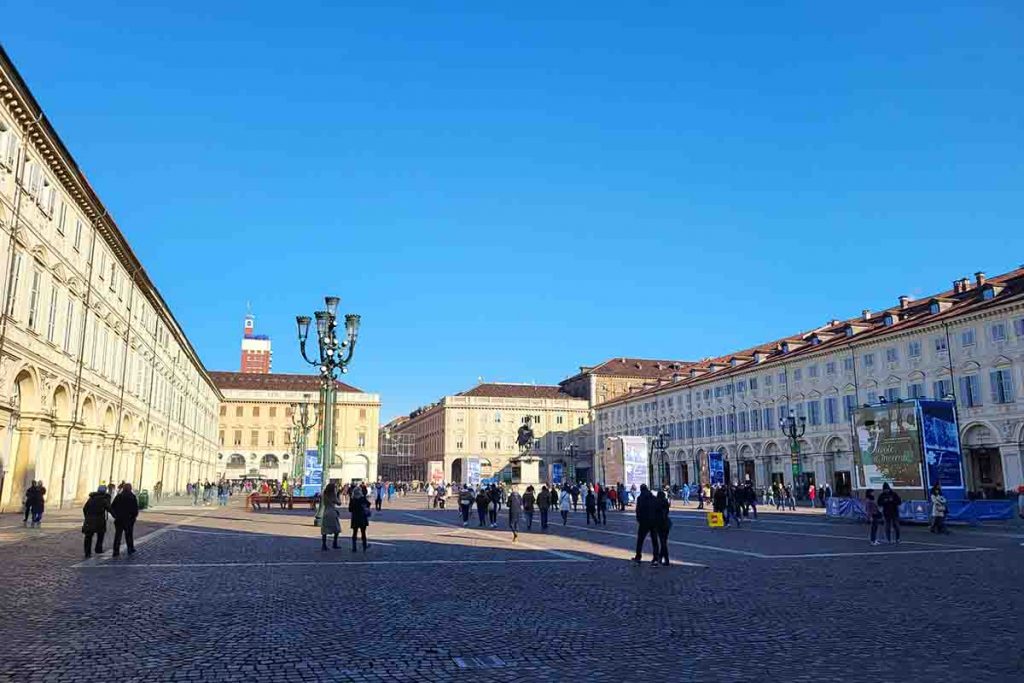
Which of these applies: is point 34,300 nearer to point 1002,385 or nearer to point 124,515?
point 124,515

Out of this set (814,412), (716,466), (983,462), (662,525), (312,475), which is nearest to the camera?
(662,525)

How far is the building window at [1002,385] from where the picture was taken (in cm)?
4616

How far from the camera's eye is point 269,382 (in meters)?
112

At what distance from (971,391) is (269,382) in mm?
91506

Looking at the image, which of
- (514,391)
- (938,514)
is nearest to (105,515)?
(938,514)

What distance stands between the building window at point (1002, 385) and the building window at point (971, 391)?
108 cm

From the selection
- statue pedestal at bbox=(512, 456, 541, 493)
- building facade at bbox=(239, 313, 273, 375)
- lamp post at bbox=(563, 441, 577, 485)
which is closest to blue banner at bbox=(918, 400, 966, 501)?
statue pedestal at bbox=(512, 456, 541, 493)

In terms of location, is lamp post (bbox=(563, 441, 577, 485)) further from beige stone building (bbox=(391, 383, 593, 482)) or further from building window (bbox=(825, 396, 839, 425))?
building window (bbox=(825, 396, 839, 425))

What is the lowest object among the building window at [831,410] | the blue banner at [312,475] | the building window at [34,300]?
the blue banner at [312,475]

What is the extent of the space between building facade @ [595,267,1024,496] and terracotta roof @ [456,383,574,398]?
34.8 m

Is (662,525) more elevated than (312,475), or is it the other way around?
(312,475)

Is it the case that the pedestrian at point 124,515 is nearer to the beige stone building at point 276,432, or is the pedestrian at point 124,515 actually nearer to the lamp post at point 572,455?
the lamp post at point 572,455

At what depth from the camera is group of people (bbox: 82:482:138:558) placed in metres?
16.2

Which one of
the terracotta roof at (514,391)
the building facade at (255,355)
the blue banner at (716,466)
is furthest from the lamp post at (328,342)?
Answer: the building facade at (255,355)
